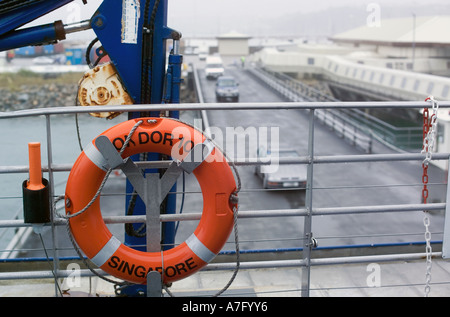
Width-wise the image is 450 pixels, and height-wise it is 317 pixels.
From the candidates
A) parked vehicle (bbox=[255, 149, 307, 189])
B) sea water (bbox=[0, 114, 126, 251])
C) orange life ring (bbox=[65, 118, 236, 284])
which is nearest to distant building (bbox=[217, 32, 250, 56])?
sea water (bbox=[0, 114, 126, 251])

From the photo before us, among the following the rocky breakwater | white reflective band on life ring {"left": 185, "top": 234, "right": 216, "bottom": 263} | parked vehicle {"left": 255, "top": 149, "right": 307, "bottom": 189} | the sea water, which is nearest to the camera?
white reflective band on life ring {"left": 185, "top": 234, "right": 216, "bottom": 263}

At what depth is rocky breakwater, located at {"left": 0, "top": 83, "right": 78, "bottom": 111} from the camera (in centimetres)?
4631

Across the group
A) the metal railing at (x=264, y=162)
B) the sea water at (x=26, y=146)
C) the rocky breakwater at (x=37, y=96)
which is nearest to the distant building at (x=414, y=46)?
the sea water at (x=26, y=146)

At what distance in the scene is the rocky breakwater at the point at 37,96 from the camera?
46.3 metres

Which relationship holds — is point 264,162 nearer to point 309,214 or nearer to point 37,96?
point 309,214

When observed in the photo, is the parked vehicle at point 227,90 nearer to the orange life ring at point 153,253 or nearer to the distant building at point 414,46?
the distant building at point 414,46

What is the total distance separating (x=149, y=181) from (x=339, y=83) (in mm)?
43600

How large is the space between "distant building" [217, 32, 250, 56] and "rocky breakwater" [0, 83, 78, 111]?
86.0 ft

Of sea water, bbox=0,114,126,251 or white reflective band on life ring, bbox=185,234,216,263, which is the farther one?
sea water, bbox=0,114,126,251

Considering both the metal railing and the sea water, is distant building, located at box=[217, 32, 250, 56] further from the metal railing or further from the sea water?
the metal railing

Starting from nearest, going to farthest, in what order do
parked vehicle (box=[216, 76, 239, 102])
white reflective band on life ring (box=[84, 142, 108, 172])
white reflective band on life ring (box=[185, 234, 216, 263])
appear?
white reflective band on life ring (box=[84, 142, 108, 172]), white reflective band on life ring (box=[185, 234, 216, 263]), parked vehicle (box=[216, 76, 239, 102])

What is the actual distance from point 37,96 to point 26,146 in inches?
985

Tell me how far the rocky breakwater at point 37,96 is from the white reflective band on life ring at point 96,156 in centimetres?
4446

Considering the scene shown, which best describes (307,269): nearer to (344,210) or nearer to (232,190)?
(344,210)
